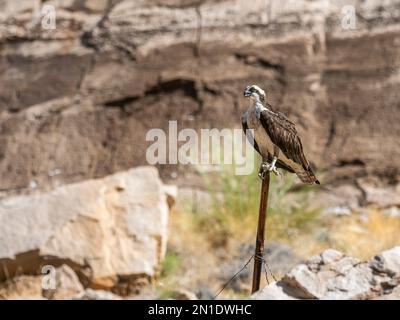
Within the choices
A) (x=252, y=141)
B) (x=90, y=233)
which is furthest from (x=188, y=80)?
(x=252, y=141)

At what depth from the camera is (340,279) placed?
3283 mm

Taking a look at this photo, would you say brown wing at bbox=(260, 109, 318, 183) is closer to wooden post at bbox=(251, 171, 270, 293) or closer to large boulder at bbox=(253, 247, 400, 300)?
wooden post at bbox=(251, 171, 270, 293)

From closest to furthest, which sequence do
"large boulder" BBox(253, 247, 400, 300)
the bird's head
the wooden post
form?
"large boulder" BBox(253, 247, 400, 300) → the wooden post → the bird's head

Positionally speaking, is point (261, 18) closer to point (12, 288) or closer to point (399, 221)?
point (399, 221)

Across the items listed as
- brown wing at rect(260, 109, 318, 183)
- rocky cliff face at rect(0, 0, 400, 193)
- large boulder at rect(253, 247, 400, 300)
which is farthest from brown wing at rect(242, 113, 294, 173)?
rocky cliff face at rect(0, 0, 400, 193)

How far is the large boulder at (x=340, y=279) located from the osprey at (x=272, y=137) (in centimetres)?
56

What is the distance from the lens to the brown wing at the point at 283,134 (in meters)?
3.76

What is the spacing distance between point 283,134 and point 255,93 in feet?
0.94

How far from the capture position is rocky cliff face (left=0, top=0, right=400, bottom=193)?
8.12m

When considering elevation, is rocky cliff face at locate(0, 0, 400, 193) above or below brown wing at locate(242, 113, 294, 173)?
above

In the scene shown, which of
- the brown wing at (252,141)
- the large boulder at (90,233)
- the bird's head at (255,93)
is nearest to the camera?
the bird's head at (255,93)

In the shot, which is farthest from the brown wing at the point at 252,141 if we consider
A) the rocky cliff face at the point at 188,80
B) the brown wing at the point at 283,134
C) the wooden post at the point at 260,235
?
the rocky cliff face at the point at 188,80

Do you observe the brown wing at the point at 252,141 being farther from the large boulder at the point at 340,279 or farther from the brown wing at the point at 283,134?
the large boulder at the point at 340,279

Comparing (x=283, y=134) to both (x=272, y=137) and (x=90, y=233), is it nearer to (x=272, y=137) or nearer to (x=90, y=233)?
(x=272, y=137)
